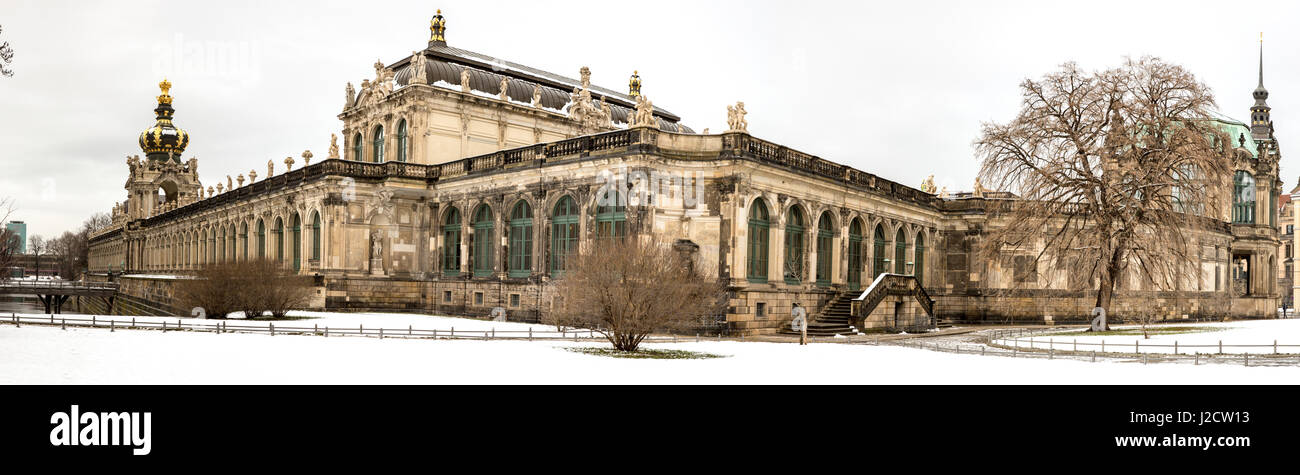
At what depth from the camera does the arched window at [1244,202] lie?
64562 mm

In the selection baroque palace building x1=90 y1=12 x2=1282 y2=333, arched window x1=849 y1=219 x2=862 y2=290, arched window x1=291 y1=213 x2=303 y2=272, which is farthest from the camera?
arched window x1=291 y1=213 x2=303 y2=272

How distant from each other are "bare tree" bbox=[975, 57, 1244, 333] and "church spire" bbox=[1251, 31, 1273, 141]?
42.7m

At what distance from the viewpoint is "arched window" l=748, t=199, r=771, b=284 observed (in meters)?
35.7

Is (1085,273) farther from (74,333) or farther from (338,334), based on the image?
(74,333)

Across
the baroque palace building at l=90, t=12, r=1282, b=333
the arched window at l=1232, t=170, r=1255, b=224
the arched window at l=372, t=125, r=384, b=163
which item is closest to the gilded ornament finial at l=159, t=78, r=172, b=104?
the baroque palace building at l=90, t=12, r=1282, b=333

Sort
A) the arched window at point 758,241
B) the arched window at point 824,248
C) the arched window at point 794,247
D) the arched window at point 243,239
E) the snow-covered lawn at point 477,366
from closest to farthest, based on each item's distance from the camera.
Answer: the snow-covered lawn at point 477,366 → the arched window at point 758,241 → the arched window at point 794,247 → the arched window at point 824,248 → the arched window at point 243,239

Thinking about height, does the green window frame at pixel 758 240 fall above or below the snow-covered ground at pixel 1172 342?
above

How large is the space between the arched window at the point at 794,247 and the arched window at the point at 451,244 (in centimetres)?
1584

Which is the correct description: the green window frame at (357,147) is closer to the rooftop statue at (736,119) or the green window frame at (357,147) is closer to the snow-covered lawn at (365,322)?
the snow-covered lawn at (365,322)

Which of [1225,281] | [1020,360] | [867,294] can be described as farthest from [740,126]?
[1225,281]

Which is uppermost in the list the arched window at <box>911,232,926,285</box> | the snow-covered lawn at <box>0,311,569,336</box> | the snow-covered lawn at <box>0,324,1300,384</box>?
the arched window at <box>911,232,926,285</box>

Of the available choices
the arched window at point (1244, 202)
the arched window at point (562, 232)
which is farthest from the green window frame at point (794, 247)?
the arched window at point (1244, 202)

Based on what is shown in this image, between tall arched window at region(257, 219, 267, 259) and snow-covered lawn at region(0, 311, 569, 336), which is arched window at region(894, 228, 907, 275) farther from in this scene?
tall arched window at region(257, 219, 267, 259)

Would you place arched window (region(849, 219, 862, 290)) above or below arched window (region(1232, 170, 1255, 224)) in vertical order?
below
